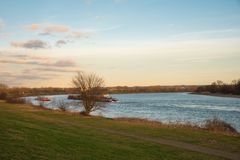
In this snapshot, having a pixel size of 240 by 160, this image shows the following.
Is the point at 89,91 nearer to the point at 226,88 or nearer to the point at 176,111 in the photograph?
the point at 176,111

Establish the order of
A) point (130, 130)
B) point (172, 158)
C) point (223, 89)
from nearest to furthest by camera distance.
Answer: point (172, 158)
point (130, 130)
point (223, 89)

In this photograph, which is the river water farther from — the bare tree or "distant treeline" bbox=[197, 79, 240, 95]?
"distant treeline" bbox=[197, 79, 240, 95]

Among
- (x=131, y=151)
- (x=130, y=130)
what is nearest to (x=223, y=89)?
(x=130, y=130)

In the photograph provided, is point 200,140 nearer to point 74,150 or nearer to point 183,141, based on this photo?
point 183,141

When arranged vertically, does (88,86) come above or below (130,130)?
above

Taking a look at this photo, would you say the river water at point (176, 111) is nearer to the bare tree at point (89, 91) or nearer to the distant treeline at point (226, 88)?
the bare tree at point (89, 91)

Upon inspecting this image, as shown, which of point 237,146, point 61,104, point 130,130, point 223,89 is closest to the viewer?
point 237,146

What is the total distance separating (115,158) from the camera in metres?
11.6

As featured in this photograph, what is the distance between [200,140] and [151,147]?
3.87 metres

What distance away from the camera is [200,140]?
17.3 m

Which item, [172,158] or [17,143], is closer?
[17,143]

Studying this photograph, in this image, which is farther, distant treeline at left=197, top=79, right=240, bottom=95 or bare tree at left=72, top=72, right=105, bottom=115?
distant treeline at left=197, top=79, right=240, bottom=95

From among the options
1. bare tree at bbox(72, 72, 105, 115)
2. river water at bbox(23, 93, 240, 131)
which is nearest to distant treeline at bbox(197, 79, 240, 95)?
river water at bbox(23, 93, 240, 131)

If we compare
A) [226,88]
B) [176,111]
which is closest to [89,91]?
[176,111]
